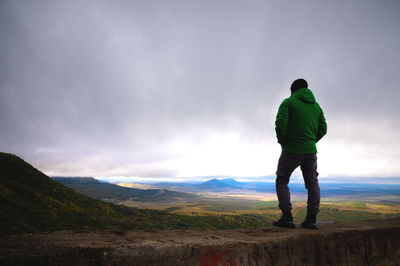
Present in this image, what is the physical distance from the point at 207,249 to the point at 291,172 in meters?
2.41

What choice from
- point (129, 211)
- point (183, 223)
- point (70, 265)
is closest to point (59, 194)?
point (129, 211)

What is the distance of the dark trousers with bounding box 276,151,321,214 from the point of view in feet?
12.4

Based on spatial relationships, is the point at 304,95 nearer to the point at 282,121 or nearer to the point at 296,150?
the point at 282,121

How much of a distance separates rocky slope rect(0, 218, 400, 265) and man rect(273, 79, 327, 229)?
2.16 ft

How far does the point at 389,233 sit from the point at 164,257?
4138mm

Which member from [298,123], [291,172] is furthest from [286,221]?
[298,123]

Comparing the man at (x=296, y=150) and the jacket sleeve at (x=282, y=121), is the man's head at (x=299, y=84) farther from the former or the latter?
the jacket sleeve at (x=282, y=121)

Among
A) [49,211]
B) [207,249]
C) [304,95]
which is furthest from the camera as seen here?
[49,211]

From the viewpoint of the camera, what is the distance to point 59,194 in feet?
192

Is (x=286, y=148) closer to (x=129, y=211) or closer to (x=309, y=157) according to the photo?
(x=309, y=157)

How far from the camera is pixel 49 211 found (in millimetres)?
45844

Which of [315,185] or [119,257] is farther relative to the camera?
[315,185]

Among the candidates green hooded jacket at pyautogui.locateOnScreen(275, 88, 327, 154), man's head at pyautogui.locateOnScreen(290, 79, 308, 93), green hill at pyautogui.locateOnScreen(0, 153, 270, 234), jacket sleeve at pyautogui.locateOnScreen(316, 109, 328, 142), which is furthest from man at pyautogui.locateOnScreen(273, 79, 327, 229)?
green hill at pyautogui.locateOnScreen(0, 153, 270, 234)

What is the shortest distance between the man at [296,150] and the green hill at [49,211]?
131 ft
